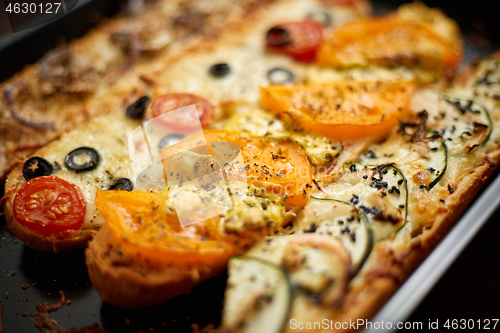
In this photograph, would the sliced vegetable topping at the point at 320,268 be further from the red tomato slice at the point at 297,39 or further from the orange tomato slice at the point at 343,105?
the red tomato slice at the point at 297,39

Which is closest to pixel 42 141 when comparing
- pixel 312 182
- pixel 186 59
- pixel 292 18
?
pixel 186 59

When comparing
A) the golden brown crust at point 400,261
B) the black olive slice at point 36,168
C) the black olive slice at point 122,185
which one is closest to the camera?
the golden brown crust at point 400,261

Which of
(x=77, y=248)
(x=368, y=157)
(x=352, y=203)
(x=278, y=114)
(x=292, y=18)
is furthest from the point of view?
(x=292, y=18)

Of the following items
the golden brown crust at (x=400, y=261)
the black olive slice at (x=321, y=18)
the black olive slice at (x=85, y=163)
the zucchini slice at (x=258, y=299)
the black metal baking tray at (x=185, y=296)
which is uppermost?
the black olive slice at (x=321, y=18)

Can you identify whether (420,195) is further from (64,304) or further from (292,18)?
(292,18)

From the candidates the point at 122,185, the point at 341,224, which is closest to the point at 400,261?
the point at 341,224

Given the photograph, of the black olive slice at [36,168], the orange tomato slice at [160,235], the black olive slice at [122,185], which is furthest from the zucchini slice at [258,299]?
the black olive slice at [36,168]
